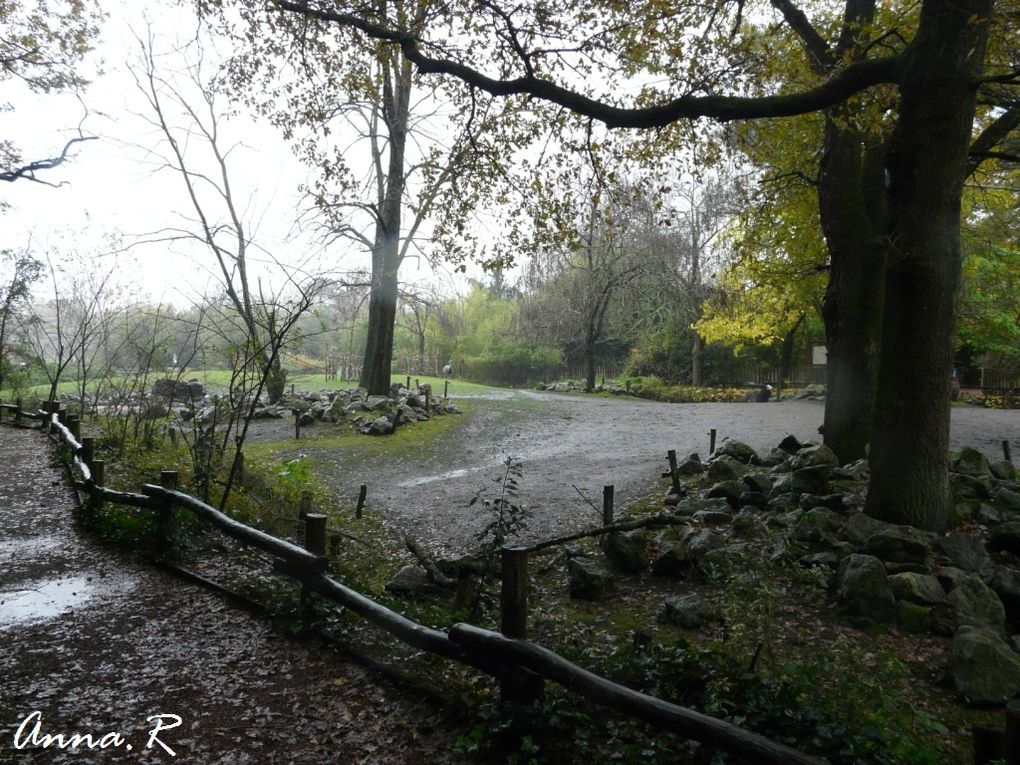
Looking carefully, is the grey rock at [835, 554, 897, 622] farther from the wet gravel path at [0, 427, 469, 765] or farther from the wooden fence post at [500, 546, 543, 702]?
the wet gravel path at [0, 427, 469, 765]

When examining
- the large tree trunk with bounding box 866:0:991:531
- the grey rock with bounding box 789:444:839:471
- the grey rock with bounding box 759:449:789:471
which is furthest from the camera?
the grey rock with bounding box 759:449:789:471

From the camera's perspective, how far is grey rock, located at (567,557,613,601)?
21.4 feet

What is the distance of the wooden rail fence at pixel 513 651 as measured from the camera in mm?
2928

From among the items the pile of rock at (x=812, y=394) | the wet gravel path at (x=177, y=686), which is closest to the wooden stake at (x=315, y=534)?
the wet gravel path at (x=177, y=686)

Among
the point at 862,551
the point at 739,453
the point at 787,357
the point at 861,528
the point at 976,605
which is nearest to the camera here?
the point at 976,605

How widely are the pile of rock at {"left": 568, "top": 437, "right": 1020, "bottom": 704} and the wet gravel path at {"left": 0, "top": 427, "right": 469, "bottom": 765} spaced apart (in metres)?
2.68

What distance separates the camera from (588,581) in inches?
257

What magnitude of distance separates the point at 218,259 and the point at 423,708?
588 inches

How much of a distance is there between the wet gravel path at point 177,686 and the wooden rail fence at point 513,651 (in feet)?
1.39

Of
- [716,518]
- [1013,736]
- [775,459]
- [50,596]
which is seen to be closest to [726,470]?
[775,459]

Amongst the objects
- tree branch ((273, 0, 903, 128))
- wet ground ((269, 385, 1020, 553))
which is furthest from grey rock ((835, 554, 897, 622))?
tree branch ((273, 0, 903, 128))

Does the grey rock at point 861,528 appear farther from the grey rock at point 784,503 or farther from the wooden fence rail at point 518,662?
the wooden fence rail at point 518,662

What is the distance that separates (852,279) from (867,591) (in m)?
5.26

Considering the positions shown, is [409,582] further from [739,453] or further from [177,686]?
[739,453]
